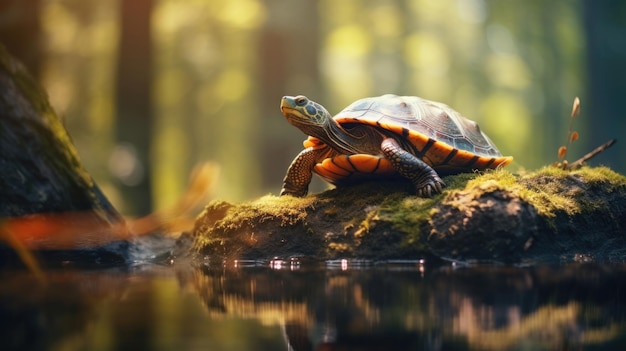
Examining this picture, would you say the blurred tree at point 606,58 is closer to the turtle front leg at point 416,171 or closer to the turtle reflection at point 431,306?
the turtle front leg at point 416,171

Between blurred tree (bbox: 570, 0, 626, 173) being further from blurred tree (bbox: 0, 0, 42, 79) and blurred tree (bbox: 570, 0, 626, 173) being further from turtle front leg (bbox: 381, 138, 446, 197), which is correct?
blurred tree (bbox: 0, 0, 42, 79)

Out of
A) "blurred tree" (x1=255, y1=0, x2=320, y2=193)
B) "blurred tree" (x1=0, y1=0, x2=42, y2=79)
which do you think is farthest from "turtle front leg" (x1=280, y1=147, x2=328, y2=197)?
"blurred tree" (x1=255, y1=0, x2=320, y2=193)

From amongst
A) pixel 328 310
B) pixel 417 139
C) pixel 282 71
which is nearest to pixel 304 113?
pixel 417 139

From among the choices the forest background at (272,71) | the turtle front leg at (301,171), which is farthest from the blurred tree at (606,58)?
the turtle front leg at (301,171)

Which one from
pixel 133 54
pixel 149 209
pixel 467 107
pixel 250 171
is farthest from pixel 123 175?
pixel 467 107

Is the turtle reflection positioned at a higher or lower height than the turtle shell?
lower
